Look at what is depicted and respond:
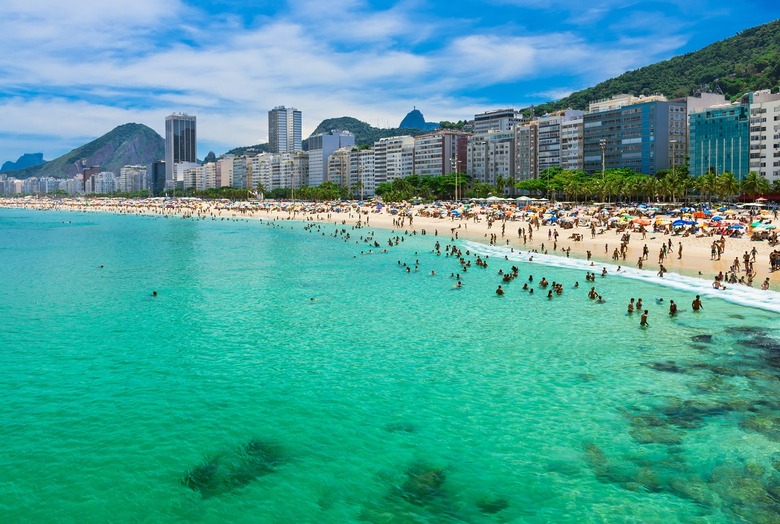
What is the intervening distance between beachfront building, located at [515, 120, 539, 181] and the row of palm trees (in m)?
30.8

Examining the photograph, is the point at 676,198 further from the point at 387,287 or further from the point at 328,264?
the point at 387,287

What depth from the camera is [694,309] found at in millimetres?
26797

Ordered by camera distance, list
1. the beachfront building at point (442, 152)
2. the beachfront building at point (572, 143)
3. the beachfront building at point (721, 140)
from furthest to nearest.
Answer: the beachfront building at point (442, 152) < the beachfront building at point (572, 143) < the beachfront building at point (721, 140)

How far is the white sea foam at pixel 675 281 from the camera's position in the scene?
28.8 metres

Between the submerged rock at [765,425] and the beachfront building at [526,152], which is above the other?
the beachfront building at [526,152]

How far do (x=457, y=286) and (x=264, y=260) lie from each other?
20.9m

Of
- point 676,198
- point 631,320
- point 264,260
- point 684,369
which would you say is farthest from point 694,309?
point 676,198

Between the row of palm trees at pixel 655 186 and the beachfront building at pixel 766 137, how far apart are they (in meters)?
2.15

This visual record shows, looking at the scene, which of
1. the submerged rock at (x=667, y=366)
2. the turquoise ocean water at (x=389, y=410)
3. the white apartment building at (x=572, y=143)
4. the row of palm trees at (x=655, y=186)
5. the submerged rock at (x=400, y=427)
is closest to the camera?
the turquoise ocean water at (x=389, y=410)

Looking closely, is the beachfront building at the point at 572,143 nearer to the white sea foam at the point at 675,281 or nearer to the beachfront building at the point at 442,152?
the beachfront building at the point at 442,152

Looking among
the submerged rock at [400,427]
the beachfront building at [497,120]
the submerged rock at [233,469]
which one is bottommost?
the submerged rock at [233,469]

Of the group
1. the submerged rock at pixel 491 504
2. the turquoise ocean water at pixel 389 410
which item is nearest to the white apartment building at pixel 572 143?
the turquoise ocean water at pixel 389 410

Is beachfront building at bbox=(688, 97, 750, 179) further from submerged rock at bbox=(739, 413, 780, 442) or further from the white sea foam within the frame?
submerged rock at bbox=(739, 413, 780, 442)

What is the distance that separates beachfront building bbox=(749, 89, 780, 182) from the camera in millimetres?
98375
